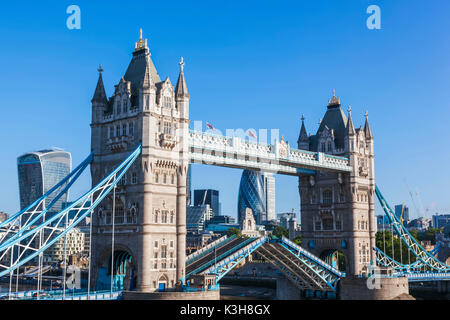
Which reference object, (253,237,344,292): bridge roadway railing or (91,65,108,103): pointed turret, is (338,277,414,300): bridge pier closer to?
(253,237,344,292): bridge roadway railing

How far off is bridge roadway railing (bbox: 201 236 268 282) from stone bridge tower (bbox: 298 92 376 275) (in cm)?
1378

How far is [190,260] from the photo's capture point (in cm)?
6400

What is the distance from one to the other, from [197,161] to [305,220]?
29.4 metres

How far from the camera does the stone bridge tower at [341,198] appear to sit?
261 ft

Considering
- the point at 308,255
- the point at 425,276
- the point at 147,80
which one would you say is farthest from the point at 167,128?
the point at 425,276

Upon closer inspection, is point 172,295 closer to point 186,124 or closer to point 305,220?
point 186,124

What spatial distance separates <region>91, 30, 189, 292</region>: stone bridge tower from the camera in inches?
2087

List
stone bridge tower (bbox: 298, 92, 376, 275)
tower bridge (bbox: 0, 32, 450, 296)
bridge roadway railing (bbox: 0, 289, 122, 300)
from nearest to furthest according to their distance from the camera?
bridge roadway railing (bbox: 0, 289, 122, 300) → tower bridge (bbox: 0, 32, 450, 296) → stone bridge tower (bbox: 298, 92, 376, 275)

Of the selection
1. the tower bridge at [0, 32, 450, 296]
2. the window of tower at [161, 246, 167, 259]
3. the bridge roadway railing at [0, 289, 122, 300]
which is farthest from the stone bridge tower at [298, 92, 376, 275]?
the bridge roadway railing at [0, 289, 122, 300]

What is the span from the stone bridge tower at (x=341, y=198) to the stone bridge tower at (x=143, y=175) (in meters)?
31.8
